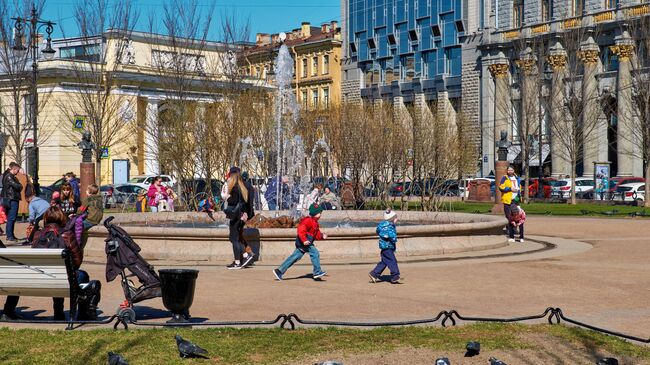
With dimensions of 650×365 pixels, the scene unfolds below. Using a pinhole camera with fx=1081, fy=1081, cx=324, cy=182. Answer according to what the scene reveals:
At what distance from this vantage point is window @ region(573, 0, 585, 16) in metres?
68.4

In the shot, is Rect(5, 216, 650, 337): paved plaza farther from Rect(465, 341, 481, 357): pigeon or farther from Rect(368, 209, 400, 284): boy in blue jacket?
Rect(465, 341, 481, 357): pigeon

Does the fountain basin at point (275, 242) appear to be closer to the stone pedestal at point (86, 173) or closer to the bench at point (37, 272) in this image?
the bench at point (37, 272)

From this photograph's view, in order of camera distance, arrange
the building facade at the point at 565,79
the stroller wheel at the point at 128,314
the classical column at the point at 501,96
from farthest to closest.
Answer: the classical column at the point at 501,96, the building facade at the point at 565,79, the stroller wheel at the point at 128,314

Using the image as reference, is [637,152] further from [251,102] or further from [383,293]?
[383,293]

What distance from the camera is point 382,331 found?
12008 millimetres

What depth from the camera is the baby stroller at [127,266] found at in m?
12.8

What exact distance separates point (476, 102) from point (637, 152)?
1549 cm

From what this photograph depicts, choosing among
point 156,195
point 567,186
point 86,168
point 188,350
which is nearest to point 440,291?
point 188,350

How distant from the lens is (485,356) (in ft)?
35.0

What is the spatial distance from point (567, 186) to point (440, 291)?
1817 inches

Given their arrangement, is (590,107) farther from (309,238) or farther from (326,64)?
(309,238)

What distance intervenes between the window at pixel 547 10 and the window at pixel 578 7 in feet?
7.85

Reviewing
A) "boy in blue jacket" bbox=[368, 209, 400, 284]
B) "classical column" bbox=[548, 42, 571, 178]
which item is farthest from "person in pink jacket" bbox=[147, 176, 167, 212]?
"classical column" bbox=[548, 42, 571, 178]

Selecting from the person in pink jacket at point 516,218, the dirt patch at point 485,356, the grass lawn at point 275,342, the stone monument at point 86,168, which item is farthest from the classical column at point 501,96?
the dirt patch at point 485,356
